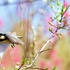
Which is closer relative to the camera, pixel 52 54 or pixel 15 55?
pixel 15 55

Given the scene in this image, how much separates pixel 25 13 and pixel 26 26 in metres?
0.13

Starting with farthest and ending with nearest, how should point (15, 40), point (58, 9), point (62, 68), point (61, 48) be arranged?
point (61, 48) → point (62, 68) → point (58, 9) → point (15, 40)

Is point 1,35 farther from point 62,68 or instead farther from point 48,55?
point 62,68

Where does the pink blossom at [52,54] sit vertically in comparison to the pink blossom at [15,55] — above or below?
below

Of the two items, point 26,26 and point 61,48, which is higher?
point 26,26

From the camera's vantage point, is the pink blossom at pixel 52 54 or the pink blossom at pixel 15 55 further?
the pink blossom at pixel 52 54

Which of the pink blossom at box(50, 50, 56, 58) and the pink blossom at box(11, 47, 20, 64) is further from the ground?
the pink blossom at box(11, 47, 20, 64)

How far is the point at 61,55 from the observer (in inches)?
93.0

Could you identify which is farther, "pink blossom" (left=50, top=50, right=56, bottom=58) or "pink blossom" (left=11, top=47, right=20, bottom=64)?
"pink blossom" (left=50, top=50, right=56, bottom=58)

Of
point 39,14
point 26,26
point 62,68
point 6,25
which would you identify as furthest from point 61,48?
point 26,26

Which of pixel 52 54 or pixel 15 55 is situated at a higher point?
pixel 15 55

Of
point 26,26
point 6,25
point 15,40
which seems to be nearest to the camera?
point 15,40

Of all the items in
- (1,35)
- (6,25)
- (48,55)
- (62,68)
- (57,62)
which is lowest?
(62,68)

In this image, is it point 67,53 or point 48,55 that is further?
point 67,53
